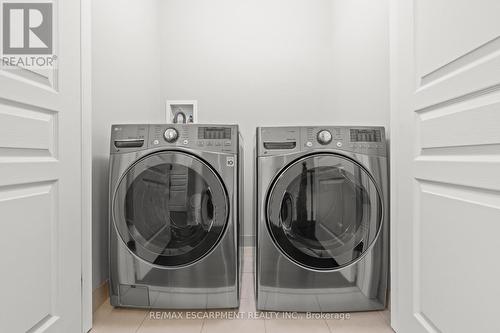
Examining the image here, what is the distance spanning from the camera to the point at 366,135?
1.36 meters

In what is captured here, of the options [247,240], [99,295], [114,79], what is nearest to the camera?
[99,295]

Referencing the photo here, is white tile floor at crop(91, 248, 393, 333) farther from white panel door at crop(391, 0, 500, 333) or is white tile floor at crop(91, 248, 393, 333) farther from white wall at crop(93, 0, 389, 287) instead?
white wall at crop(93, 0, 389, 287)

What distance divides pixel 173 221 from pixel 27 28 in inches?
36.0

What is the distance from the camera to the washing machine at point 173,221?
1340 mm

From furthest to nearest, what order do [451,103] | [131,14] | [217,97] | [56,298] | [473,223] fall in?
[217,97] → [131,14] → [56,298] → [451,103] → [473,223]

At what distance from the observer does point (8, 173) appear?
32.2 inches

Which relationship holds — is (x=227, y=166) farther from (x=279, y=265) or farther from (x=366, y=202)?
(x=366, y=202)

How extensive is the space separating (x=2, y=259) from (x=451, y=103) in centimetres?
141

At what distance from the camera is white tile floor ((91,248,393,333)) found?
125cm

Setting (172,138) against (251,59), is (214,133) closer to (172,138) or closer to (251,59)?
(172,138)

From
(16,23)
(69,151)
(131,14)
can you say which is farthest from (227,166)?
(131,14)

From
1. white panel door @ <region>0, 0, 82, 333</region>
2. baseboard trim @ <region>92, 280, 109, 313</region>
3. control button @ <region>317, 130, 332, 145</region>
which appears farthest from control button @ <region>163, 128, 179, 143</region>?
baseboard trim @ <region>92, 280, 109, 313</region>

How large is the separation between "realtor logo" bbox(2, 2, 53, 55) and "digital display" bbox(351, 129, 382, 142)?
1310mm

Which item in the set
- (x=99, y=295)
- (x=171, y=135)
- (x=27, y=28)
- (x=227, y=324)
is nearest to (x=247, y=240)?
(x=227, y=324)
